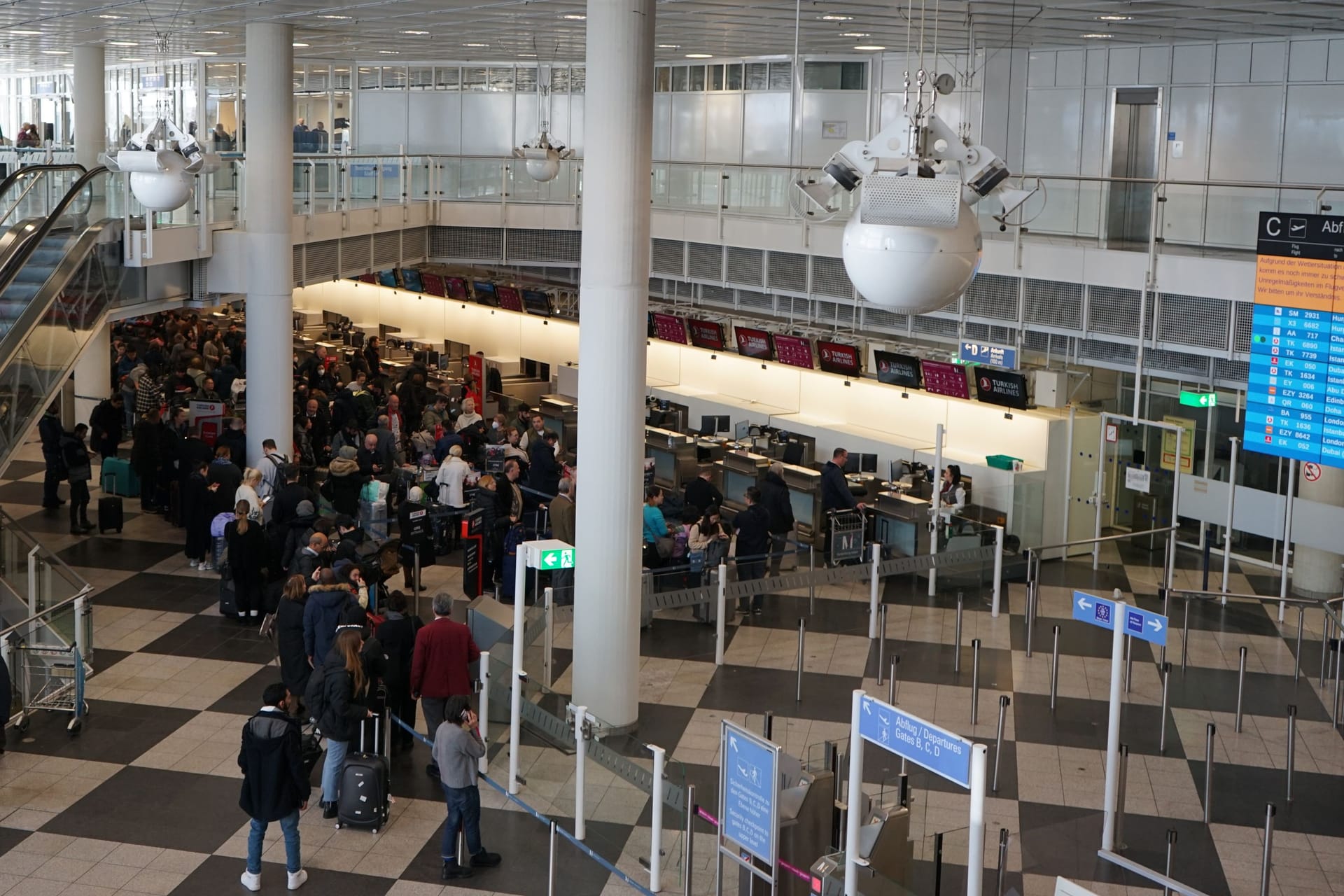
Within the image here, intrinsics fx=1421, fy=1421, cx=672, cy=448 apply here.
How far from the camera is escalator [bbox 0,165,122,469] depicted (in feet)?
43.4

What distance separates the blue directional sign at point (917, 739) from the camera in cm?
639

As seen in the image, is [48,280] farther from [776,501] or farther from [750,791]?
[750,791]

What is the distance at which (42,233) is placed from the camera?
1409 cm

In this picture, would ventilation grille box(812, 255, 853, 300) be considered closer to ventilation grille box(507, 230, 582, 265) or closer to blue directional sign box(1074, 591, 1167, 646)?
ventilation grille box(507, 230, 582, 265)

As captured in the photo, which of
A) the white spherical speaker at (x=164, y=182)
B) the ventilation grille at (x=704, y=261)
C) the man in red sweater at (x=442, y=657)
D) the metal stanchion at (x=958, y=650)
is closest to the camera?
the man in red sweater at (x=442, y=657)

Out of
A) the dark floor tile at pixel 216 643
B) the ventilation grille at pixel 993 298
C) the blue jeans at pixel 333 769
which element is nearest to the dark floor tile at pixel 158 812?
the blue jeans at pixel 333 769

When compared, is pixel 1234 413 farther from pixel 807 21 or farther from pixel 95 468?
pixel 95 468

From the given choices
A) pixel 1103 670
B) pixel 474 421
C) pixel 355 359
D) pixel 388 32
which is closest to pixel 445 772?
pixel 1103 670

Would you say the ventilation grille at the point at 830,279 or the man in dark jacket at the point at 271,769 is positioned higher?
the ventilation grille at the point at 830,279

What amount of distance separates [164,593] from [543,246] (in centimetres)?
1077

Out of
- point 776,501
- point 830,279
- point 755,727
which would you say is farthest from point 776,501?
point 755,727

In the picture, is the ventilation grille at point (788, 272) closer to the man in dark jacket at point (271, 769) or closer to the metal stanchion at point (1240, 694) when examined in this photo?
the metal stanchion at point (1240, 694)

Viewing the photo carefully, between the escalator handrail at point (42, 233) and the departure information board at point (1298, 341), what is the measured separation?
37.8 ft

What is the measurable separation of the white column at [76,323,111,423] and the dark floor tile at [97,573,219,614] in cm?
800
